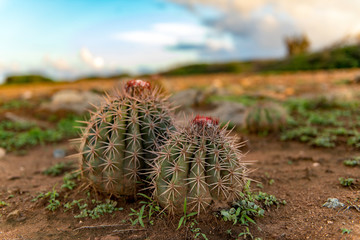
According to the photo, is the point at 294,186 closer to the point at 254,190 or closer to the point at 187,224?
the point at 254,190

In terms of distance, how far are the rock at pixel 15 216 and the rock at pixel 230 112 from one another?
5209mm

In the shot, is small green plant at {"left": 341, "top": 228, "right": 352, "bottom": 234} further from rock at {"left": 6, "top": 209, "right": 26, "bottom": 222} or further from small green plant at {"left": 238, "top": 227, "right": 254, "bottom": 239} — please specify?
rock at {"left": 6, "top": 209, "right": 26, "bottom": 222}

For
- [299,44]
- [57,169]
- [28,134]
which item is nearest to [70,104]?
[28,134]

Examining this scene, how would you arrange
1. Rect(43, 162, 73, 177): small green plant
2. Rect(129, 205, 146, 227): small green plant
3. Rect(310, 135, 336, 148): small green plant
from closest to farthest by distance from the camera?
Rect(129, 205, 146, 227): small green plant
Rect(43, 162, 73, 177): small green plant
Rect(310, 135, 336, 148): small green plant

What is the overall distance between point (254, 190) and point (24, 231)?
2.72m

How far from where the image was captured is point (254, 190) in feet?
12.3

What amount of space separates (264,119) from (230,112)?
1818 mm

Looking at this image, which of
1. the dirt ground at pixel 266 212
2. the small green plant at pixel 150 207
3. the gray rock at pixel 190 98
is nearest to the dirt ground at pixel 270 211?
the dirt ground at pixel 266 212

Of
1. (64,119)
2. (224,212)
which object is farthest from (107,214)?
(64,119)

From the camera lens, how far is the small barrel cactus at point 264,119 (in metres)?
6.70

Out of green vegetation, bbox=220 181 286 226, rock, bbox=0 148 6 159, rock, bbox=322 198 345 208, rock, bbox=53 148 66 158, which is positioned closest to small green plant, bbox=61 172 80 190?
rock, bbox=53 148 66 158

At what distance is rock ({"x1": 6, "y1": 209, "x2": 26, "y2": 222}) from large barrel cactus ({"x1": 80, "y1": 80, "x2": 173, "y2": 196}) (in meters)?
0.95

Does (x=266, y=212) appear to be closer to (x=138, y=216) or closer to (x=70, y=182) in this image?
(x=138, y=216)

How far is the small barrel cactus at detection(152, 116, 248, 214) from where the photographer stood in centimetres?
281
